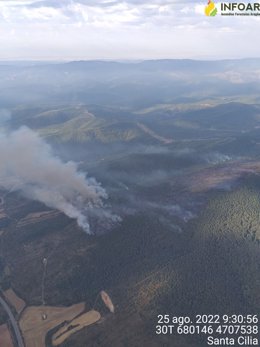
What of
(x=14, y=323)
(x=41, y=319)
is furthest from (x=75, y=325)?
(x=14, y=323)

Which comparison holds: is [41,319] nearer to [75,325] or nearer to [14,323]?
[14,323]

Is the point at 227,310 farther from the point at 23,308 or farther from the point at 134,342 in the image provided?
the point at 23,308

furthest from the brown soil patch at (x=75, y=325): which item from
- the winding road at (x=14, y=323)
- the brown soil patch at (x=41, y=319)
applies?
the winding road at (x=14, y=323)

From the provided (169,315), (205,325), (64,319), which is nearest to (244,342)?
(205,325)

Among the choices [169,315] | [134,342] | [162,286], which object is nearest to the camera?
[134,342]

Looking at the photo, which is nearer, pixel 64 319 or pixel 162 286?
pixel 64 319

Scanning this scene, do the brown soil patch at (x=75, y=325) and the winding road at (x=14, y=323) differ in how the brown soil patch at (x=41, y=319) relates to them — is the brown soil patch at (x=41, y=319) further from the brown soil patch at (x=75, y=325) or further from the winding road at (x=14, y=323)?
the brown soil patch at (x=75, y=325)

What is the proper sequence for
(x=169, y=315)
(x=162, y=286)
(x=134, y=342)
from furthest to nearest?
1. (x=162, y=286)
2. (x=169, y=315)
3. (x=134, y=342)

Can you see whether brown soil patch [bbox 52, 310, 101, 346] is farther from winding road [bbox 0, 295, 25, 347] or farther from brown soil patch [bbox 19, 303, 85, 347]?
winding road [bbox 0, 295, 25, 347]

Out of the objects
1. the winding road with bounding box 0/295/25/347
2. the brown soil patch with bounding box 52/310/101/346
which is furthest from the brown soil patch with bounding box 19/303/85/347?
the brown soil patch with bounding box 52/310/101/346

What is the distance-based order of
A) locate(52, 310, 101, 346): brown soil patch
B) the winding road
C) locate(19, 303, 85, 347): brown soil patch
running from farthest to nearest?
1. locate(19, 303, 85, 347): brown soil patch
2. locate(52, 310, 101, 346): brown soil patch
3. the winding road
